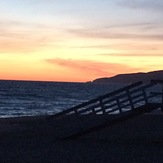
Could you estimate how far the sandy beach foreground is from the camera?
15.3 m

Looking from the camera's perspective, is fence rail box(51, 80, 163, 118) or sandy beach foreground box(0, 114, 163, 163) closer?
sandy beach foreground box(0, 114, 163, 163)

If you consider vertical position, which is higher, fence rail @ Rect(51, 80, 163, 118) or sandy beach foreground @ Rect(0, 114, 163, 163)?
fence rail @ Rect(51, 80, 163, 118)

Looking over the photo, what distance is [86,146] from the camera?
58.7 ft

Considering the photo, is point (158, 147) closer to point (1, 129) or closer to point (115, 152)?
point (115, 152)

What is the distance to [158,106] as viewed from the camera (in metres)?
19.3

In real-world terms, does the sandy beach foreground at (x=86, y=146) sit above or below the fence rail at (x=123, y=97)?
below

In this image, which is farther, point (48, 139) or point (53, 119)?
point (53, 119)

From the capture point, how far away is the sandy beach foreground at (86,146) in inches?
604

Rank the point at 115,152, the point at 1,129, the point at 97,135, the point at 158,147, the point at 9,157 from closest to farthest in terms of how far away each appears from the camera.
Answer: the point at 9,157, the point at 115,152, the point at 158,147, the point at 97,135, the point at 1,129

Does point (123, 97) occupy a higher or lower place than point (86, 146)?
higher

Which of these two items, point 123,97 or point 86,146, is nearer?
point 86,146

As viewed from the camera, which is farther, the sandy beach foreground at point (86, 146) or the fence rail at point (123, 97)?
the fence rail at point (123, 97)

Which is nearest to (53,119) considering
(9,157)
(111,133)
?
(111,133)

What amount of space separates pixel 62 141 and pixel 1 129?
572 cm
